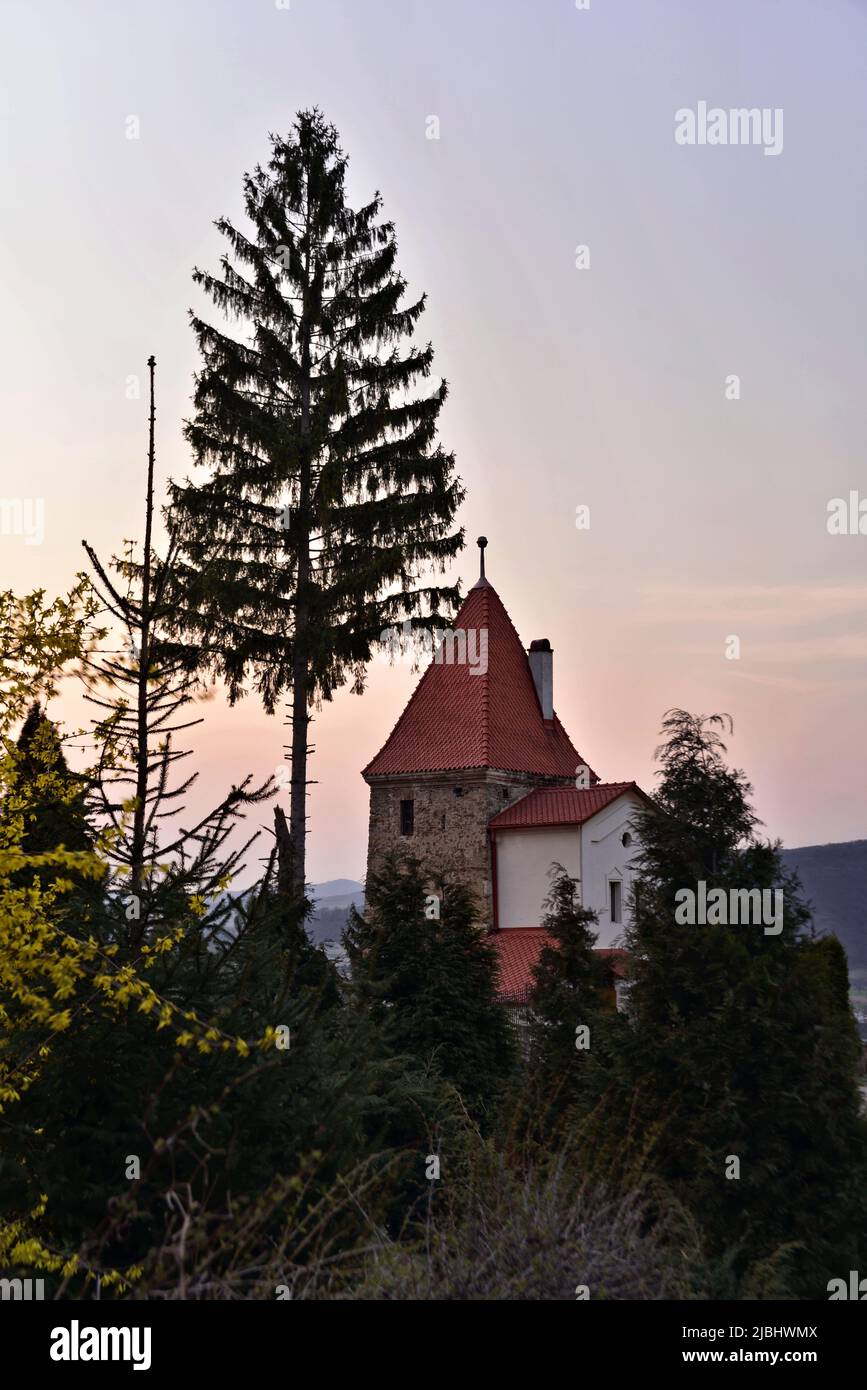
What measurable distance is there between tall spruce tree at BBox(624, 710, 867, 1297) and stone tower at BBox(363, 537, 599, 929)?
21.2m

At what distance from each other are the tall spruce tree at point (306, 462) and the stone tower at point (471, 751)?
5917mm

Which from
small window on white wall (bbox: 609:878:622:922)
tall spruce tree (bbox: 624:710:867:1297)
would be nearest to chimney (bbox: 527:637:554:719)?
small window on white wall (bbox: 609:878:622:922)

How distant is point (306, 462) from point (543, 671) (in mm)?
13550

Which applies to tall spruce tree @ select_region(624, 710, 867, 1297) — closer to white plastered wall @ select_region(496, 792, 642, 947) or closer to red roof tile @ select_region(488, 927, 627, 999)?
red roof tile @ select_region(488, 927, 627, 999)

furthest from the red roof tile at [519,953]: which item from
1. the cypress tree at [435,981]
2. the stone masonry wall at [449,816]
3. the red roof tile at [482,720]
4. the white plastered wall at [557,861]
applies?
the cypress tree at [435,981]

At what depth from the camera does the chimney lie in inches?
1511

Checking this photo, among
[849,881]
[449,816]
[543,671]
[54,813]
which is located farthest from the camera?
[849,881]

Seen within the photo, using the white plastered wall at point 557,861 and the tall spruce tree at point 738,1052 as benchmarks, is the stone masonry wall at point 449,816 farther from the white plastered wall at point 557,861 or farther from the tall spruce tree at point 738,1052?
Result: the tall spruce tree at point 738,1052

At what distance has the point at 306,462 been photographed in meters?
27.0

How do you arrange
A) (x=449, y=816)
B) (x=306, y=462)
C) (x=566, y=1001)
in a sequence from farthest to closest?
(x=449, y=816)
(x=306, y=462)
(x=566, y=1001)
